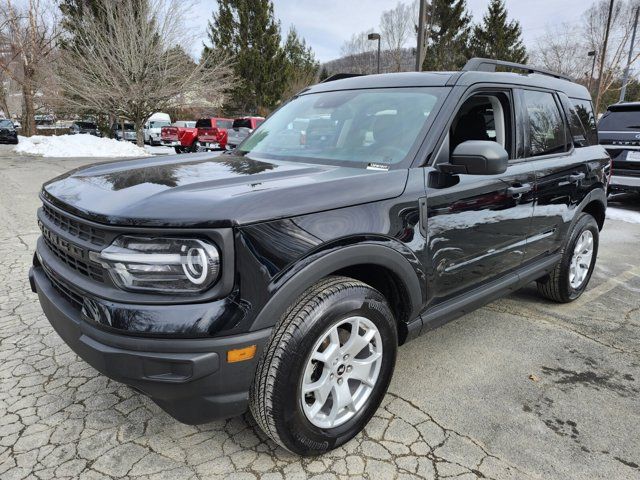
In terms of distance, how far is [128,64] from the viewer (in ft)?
64.7

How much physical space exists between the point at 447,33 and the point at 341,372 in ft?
149

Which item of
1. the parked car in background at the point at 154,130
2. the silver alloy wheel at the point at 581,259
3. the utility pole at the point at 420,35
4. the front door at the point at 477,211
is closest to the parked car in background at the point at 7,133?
the parked car in background at the point at 154,130

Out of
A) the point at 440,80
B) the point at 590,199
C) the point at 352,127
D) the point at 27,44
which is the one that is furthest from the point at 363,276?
the point at 27,44

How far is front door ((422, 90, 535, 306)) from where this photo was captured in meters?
2.53

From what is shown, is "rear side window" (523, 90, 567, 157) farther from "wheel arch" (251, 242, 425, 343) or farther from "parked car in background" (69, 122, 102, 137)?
"parked car in background" (69, 122, 102, 137)

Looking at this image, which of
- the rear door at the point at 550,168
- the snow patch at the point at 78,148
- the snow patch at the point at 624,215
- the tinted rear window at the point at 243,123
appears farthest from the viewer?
the tinted rear window at the point at 243,123

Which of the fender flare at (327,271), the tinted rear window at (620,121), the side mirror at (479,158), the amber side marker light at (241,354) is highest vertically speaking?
the tinted rear window at (620,121)

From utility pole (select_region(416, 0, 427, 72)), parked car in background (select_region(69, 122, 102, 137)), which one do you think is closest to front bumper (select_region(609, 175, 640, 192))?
utility pole (select_region(416, 0, 427, 72))

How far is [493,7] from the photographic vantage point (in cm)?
4316

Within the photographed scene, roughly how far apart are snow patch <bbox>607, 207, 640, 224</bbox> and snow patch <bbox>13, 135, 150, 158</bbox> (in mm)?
15394

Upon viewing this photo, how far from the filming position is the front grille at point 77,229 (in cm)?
191

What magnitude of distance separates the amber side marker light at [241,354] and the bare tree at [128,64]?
20866 mm

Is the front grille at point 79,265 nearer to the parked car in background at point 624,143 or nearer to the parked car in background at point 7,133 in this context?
the parked car in background at point 624,143

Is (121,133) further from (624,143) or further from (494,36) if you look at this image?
(494,36)
